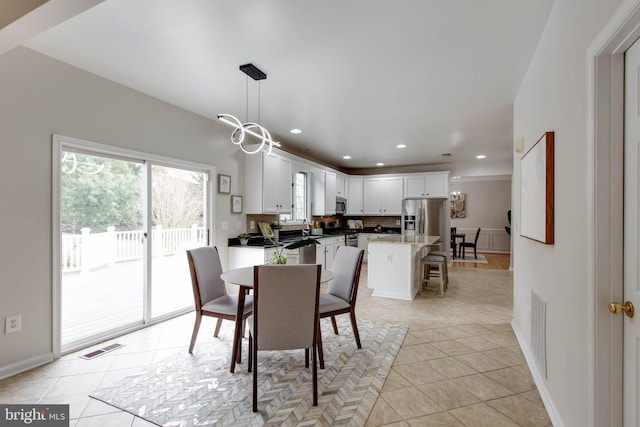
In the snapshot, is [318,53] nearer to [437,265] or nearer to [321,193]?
[437,265]

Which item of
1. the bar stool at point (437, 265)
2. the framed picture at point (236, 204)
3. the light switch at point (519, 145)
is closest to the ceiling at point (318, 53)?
the light switch at point (519, 145)

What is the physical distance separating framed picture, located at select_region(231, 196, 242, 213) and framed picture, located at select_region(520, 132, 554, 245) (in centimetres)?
361

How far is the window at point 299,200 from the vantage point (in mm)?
5765

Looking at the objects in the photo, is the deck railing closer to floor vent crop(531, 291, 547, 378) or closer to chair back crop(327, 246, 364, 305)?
chair back crop(327, 246, 364, 305)

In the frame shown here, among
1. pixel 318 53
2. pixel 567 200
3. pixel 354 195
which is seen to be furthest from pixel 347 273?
pixel 354 195

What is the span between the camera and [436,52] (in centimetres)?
249

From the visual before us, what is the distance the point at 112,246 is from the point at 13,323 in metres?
1.01

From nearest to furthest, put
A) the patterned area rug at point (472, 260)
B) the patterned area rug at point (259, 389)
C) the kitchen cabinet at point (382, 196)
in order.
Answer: the patterned area rug at point (259, 389) < the kitchen cabinet at point (382, 196) < the patterned area rug at point (472, 260)

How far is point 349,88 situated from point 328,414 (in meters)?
2.89

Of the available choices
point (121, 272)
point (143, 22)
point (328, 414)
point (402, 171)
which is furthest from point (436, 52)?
point (402, 171)

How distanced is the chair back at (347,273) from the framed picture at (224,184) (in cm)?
208

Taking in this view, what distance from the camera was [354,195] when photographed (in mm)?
8320

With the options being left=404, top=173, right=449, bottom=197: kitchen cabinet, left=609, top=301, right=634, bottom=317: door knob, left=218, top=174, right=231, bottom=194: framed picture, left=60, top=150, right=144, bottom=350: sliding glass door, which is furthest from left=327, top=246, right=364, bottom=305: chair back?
left=404, top=173, right=449, bottom=197: kitchen cabinet

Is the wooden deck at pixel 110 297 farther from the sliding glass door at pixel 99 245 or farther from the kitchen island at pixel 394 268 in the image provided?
the kitchen island at pixel 394 268
